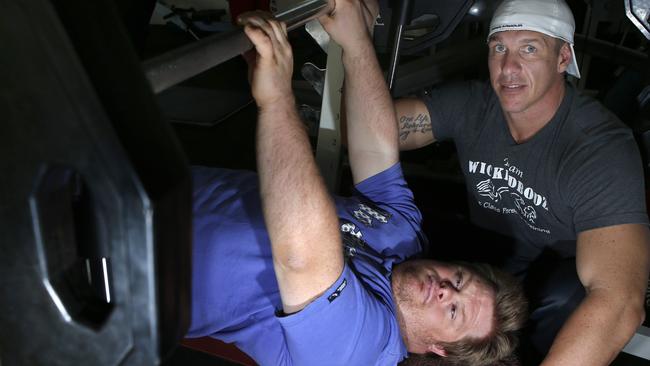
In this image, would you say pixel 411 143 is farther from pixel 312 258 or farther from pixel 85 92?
pixel 85 92

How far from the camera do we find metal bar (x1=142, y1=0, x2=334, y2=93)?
671mm

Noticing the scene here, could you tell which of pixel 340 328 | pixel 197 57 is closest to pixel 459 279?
pixel 340 328

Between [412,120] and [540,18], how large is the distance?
0.47 m

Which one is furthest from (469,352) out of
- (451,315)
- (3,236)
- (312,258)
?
(3,236)

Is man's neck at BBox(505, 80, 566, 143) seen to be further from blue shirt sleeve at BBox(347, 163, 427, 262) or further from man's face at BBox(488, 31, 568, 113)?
blue shirt sleeve at BBox(347, 163, 427, 262)

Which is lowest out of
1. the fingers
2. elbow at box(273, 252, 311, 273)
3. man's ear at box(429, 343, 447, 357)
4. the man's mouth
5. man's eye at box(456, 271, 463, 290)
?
man's ear at box(429, 343, 447, 357)

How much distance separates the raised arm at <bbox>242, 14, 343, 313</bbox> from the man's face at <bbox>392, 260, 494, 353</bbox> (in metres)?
0.45

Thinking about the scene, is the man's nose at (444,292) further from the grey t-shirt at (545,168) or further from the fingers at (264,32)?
the fingers at (264,32)

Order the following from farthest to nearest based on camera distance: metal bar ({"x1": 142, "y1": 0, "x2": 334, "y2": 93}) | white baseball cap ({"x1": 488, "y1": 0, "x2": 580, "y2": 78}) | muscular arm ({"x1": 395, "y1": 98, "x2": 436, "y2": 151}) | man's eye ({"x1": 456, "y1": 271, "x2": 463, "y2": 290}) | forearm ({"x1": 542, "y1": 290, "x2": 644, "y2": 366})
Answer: muscular arm ({"x1": 395, "y1": 98, "x2": 436, "y2": 151}), white baseball cap ({"x1": 488, "y1": 0, "x2": 580, "y2": 78}), man's eye ({"x1": 456, "y1": 271, "x2": 463, "y2": 290}), forearm ({"x1": 542, "y1": 290, "x2": 644, "y2": 366}), metal bar ({"x1": 142, "y1": 0, "x2": 334, "y2": 93})

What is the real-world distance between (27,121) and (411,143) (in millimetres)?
1590

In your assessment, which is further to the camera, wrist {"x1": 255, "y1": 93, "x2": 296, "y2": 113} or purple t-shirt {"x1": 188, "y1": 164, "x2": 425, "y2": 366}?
purple t-shirt {"x1": 188, "y1": 164, "x2": 425, "y2": 366}

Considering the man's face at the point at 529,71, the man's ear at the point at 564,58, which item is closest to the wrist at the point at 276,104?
the man's face at the point at 529,71

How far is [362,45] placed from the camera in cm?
148

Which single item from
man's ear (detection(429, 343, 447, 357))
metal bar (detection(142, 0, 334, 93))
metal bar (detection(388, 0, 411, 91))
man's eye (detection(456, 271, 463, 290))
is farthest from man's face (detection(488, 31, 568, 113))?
metal bar (detection(142, 0, 334, 93))
